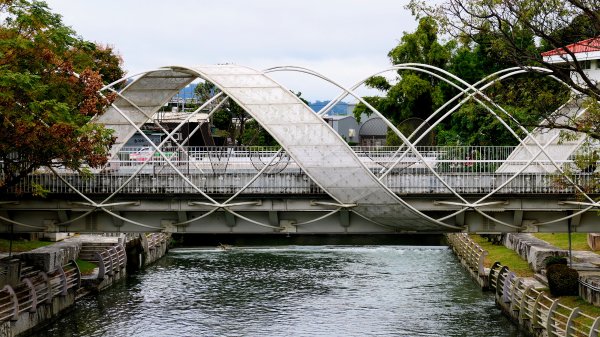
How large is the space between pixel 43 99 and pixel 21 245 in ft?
73.4

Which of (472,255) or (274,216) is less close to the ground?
(274,216)

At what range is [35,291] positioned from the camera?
4641cm

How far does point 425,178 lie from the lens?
46312 mm

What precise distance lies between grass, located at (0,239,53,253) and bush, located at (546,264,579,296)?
3295 cm

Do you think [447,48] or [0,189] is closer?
[0,189]

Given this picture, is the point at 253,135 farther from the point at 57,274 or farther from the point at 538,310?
the point at 538,310

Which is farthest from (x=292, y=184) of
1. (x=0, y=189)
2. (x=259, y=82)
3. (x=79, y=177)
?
(x=0, y=189)

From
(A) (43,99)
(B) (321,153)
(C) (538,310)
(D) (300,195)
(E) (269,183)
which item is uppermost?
(A) (43,99)

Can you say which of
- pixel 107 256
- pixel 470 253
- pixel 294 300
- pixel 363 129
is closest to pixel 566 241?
pixel 470 253

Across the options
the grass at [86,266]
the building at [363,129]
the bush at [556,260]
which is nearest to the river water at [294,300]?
the grass at [86,266]

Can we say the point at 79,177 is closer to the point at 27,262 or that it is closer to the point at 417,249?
the point at 27,262

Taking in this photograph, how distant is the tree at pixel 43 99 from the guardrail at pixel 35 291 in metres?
4.71

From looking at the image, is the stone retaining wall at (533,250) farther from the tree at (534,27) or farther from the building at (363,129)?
the building at (363,129)

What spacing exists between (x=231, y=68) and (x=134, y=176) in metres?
6.66
